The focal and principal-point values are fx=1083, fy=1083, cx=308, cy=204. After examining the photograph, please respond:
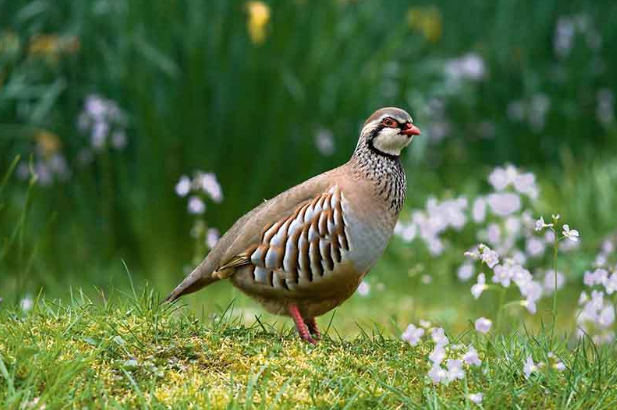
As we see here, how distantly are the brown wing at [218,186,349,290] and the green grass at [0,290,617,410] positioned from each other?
0.30m

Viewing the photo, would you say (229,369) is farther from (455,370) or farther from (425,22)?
(425,22)

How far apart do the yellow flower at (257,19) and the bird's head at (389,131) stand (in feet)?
Result: 8.51

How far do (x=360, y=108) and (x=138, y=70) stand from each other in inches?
68.1

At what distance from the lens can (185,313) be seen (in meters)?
4.74

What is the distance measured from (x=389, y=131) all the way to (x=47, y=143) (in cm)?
361

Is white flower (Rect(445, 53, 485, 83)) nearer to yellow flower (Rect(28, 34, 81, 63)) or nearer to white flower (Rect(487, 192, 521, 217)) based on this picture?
yellow flower (Rect(28, 34, 81, 63))

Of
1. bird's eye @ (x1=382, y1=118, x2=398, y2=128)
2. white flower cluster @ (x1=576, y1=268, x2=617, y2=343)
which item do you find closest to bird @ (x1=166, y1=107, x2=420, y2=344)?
bird's eye @ (x1=382, y1=118, x2=398, y2=128)

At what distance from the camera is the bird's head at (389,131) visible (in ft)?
16.4

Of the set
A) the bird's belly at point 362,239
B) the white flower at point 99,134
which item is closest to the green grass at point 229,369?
the bird's belly at point 362,239

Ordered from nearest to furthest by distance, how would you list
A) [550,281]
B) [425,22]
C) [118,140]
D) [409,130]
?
[409,130] < [550,281] < [118,140] < [425,22]

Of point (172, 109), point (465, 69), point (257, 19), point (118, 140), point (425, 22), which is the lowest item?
point (118, 140)

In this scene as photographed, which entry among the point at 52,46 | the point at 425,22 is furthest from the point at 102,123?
the point at 425,22

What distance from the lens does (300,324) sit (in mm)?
4730

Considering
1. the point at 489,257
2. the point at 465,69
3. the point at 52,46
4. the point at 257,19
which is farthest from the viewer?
the point at 465,69
